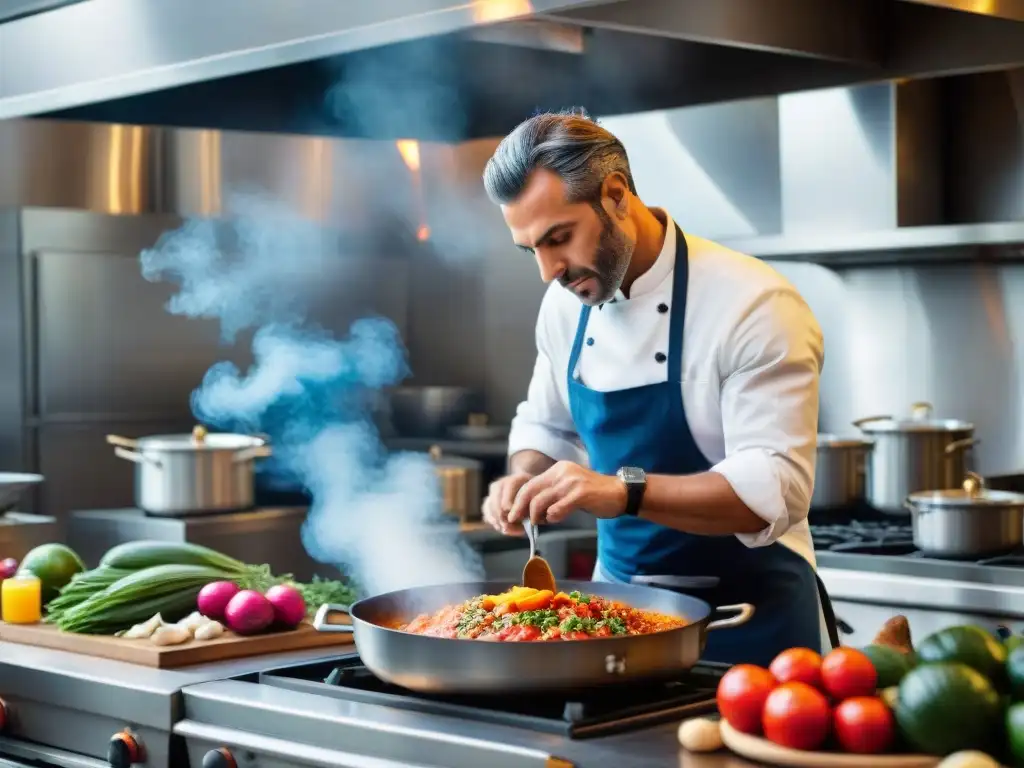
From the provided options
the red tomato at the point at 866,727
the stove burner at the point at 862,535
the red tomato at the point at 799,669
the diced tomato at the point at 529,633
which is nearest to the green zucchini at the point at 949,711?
the red tomato at the point at 866,727

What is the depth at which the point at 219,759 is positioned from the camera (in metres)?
2.08

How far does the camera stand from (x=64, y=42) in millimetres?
3016

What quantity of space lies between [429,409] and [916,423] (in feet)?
6.89

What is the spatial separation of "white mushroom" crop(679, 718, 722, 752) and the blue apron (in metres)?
0.78

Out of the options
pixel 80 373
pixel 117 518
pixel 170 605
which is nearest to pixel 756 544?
pixel 170 605

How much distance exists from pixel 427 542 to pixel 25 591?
1824mm

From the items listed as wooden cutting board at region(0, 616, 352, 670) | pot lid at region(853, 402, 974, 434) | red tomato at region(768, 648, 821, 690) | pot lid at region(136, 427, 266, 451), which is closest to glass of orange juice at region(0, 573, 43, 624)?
wooden cutting board at region(0, 616, 352, 670)

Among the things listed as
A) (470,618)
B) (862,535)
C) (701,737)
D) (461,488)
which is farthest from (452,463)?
(701,737)

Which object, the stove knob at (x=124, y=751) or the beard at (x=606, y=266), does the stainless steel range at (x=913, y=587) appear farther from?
the stove knob at (x=124, y=751)

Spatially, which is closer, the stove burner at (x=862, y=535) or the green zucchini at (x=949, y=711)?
the green zucchini at (x=949, y=711)

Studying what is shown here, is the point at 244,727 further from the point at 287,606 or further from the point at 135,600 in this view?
the point at 135,600

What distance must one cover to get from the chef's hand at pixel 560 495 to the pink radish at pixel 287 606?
0.57 meters

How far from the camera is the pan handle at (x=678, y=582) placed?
2574 millimetres

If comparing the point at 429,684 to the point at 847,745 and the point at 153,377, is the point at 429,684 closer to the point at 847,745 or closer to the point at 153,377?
the point at 847,745
